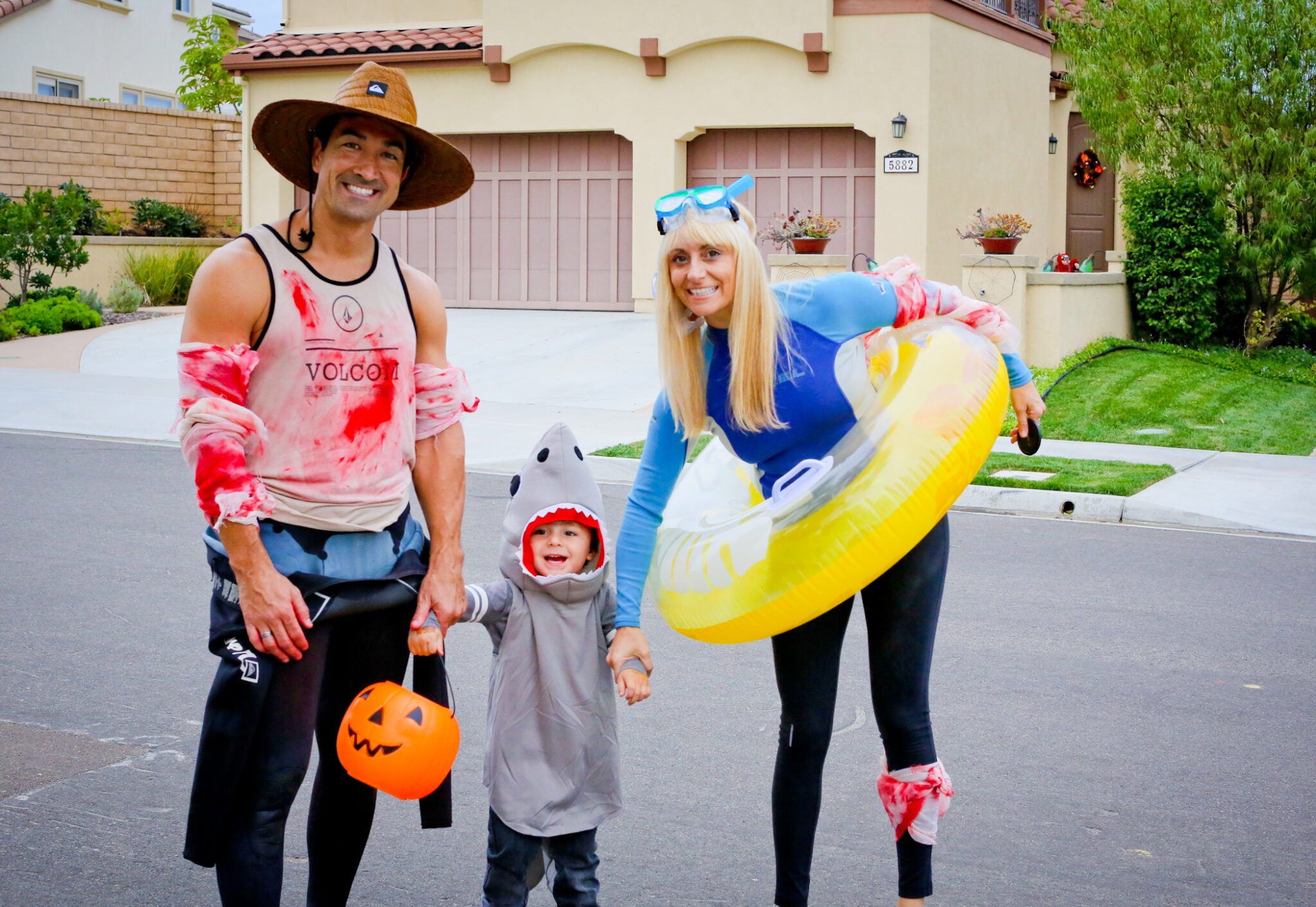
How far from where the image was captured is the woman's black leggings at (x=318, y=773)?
302 centimetres

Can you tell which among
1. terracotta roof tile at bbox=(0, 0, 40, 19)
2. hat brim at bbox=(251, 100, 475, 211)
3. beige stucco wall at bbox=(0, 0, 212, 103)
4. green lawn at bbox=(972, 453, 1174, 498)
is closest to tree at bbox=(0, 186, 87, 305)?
terracotta roof tile at bbox=(0, 0, 40, 19)

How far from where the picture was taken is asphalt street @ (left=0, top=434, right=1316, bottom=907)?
13.1ft

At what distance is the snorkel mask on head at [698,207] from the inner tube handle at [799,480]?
22.7 inches

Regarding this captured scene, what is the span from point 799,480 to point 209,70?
31242 mm

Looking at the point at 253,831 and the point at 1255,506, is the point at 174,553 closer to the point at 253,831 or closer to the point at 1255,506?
the point at 253,831

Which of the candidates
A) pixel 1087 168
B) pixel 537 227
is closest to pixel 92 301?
Result: pixel 537 227

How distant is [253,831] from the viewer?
3.03 m

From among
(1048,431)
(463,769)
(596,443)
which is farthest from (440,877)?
(1048,431)

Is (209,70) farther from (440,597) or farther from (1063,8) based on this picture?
(440,597)

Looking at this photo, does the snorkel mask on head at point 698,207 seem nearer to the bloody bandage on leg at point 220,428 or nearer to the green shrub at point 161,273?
the bloody bandage on leg at point 220,428

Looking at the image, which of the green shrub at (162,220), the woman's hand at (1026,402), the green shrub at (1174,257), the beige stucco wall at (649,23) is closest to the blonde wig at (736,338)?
the woman's hand at (1026,402)

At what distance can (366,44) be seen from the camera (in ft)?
69.5

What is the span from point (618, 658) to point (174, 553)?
523cm

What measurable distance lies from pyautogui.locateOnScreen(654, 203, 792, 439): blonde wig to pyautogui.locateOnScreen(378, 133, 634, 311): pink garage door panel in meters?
17.1
